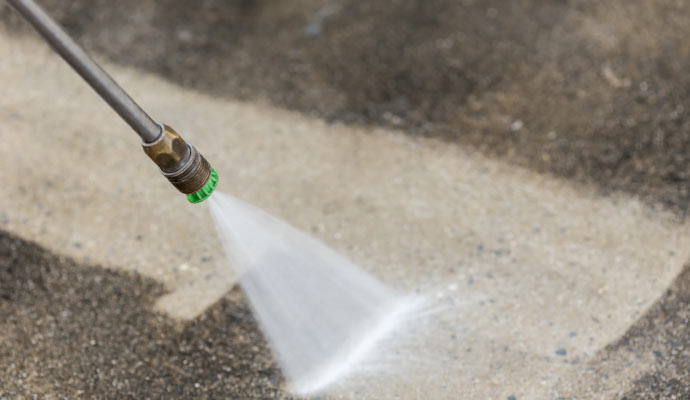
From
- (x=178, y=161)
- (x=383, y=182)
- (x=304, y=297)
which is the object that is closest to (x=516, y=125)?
(x=383, y=182)

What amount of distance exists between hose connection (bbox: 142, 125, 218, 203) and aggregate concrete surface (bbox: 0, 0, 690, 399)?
3.76 ft

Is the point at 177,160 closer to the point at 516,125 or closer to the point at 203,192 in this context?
the point at 203,192

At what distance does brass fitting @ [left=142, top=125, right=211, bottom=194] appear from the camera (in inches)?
91.3

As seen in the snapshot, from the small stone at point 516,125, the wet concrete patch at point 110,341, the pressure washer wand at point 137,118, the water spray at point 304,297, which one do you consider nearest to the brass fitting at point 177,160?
the pressure washer wand at point 137,118

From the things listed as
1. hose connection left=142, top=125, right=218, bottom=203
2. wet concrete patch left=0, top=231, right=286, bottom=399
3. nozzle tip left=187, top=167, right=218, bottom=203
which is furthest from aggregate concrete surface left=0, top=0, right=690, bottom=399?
hose connection left=142, top=125, right=218, bottom=203

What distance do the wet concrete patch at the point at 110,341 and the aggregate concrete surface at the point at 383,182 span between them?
1 cm

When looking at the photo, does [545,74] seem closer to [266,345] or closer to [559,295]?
[559,295]

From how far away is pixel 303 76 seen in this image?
4.75m

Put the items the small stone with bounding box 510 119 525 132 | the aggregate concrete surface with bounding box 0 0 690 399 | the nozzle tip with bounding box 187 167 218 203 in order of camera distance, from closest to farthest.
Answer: the nozzle tip with bounding box 187 167 218 203 → the aggregate concrete surface with bounding box 0 0 690 399 → the small stone with bounding box 510 119 525 132

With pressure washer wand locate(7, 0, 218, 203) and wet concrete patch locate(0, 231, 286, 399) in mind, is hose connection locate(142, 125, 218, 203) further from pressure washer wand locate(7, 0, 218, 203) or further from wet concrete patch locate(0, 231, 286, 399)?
wet concrete patch locate(0, 231, 286, 399)

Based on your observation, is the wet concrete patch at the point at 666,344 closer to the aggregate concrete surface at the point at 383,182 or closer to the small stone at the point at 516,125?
the aggregate concrete surface at the point at 383,182

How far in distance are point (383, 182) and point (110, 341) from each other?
6.12ft

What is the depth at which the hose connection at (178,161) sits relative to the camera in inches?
91.4

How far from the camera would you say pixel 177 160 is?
7.73 feet
